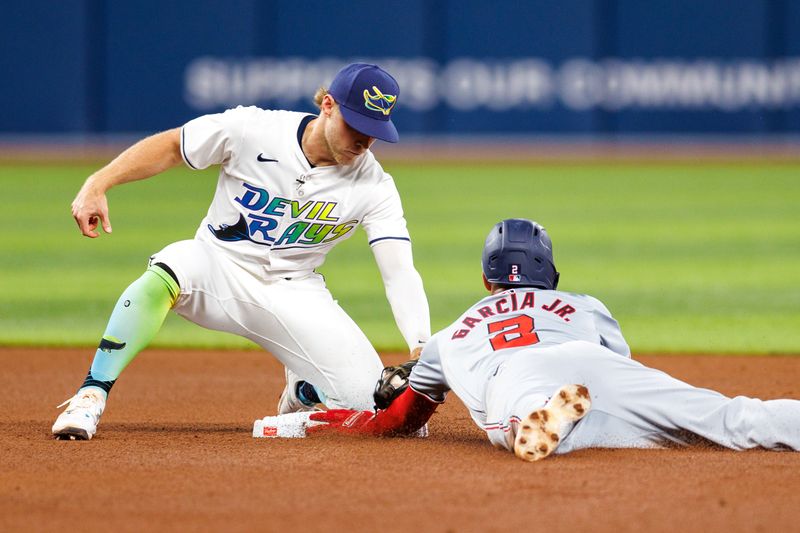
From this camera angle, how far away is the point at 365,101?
4762mm

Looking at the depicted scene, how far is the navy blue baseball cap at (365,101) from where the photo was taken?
475 centimetres

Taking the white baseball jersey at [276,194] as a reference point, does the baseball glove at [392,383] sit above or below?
below

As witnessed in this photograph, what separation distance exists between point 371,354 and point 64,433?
4.31 feet

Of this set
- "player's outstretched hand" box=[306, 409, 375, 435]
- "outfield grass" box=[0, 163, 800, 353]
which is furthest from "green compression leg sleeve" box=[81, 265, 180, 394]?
"outfield grass" box=[0, 163, 800, 353]

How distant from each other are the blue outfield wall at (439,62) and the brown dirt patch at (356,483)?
16989 millimetres

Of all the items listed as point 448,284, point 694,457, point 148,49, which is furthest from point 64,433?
point 148,49

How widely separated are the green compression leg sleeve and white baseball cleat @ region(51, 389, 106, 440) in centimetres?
6

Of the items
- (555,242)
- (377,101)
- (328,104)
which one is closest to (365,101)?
(377,101)

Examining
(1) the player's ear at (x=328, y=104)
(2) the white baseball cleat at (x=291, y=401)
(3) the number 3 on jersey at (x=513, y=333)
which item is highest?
(1) the player's ear at (x=328, y=104)

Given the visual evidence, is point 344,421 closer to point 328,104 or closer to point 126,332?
point 126,332

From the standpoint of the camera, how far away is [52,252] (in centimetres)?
1172

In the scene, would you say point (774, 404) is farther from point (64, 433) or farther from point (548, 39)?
point (548, 39)

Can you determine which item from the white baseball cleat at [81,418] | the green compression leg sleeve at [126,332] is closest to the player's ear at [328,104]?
the green compression leg sleeve at [126,332]

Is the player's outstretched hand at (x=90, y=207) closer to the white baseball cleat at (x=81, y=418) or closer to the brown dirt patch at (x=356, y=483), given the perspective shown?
the white baseball cleat at (x=81, y=418)
